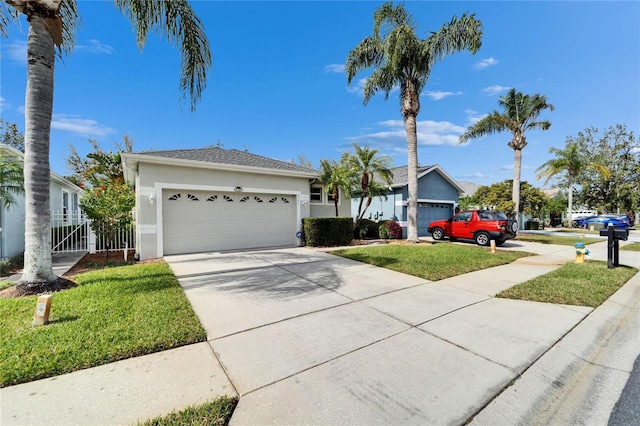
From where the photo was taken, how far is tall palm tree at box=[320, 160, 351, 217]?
516 inches

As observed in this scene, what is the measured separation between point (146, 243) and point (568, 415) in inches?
432

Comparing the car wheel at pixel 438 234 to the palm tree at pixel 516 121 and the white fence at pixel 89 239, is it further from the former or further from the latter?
the white fence at pixel 89 239

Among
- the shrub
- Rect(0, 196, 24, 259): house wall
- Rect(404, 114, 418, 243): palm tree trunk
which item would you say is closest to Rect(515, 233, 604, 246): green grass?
the shrub

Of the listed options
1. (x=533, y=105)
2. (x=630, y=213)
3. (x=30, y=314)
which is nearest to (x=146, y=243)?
(x=30, y=314)

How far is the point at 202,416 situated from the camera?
7.21 feet

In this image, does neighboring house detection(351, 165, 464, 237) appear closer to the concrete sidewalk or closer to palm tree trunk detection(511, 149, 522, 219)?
palm tree trunk detection(511, 149, 522, 219)

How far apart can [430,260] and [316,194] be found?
7267 mm

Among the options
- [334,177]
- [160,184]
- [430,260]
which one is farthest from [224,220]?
[430,260]

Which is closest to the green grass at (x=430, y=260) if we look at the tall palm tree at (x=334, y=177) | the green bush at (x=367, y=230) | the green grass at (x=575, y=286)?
the green grass at (x=575, y=286)

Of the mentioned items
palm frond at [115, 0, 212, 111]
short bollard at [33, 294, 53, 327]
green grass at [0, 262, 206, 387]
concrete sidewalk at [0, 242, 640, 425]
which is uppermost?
palm frond at [115, 0, 212, 111]

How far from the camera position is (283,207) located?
12891 mm

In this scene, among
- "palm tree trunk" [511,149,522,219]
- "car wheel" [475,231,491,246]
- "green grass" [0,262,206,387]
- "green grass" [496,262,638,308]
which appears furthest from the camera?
"palm tree trunk" [511,149,522,219]

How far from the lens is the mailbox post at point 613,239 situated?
7403 mm

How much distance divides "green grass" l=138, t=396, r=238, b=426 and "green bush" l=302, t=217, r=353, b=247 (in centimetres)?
1010
